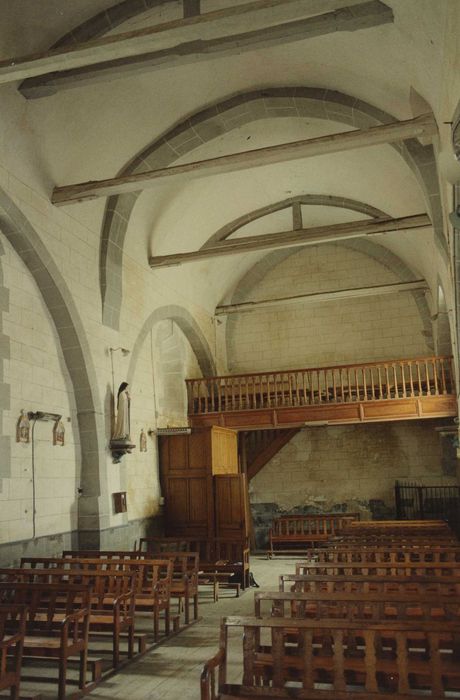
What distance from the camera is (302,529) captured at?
15102mm

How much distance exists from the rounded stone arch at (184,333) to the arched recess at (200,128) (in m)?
1.05

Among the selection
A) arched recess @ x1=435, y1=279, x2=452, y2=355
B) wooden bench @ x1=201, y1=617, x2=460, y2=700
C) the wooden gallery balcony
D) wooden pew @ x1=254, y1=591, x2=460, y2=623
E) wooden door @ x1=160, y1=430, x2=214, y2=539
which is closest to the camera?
wooden bench @ x1=201, y1=617, x2=460, y2=700

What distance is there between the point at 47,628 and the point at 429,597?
337 centimetres

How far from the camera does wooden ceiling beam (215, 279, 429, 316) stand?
15.3 m

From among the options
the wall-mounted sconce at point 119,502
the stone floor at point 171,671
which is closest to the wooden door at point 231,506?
the wall-mounted sconce at point 119,502

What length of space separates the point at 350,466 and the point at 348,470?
112 mm

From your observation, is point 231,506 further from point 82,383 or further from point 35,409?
point 35,409

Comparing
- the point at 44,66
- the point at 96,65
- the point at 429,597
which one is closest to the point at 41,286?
the point at 96,65

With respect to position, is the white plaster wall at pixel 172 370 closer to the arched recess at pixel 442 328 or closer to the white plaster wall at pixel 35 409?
the white plaster wall at pixel 35 409

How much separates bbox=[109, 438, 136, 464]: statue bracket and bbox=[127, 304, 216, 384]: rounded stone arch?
4.68ft

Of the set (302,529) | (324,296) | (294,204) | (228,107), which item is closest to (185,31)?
(228,107)

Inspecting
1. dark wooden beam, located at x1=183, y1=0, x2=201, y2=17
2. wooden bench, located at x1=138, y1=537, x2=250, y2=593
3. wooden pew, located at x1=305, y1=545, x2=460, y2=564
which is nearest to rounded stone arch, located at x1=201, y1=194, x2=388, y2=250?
wooden bench, located at x1=138, y1=537, x2=250, y2=593

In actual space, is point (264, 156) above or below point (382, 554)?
above

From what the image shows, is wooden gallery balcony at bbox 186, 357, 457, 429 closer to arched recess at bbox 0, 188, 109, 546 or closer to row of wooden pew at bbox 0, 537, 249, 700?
arched recess at bbox 0, 188, 109, 546
